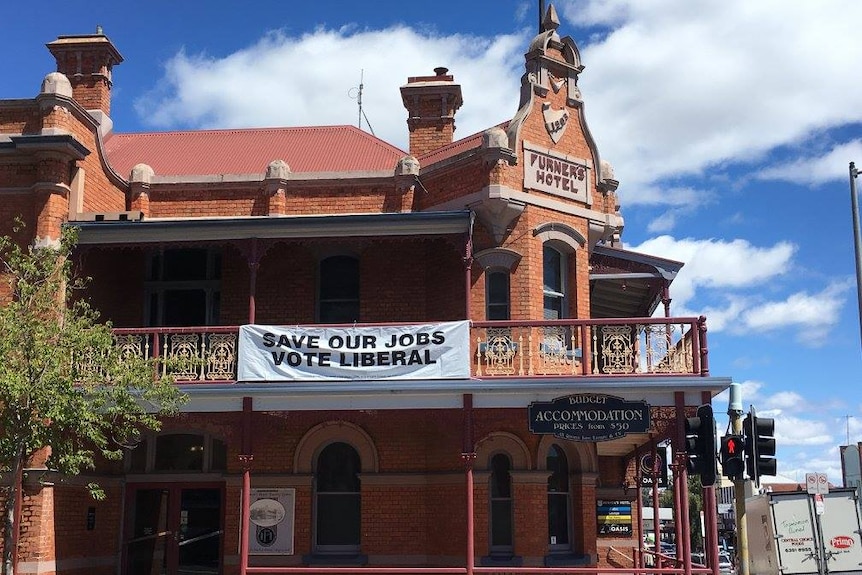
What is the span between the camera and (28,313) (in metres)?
12.7

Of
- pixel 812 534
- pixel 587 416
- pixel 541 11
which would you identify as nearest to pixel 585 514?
pixel 587 416

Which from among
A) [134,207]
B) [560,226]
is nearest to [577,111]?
[560,226]

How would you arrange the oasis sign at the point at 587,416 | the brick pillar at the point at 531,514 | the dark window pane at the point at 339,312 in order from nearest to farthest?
1. the oasis sign at the point at 587,416
2. the brick pillar at the point at 531,514
3. the dark window pane at the point at 339,312

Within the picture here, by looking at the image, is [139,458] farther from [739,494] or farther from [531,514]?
[739,494]

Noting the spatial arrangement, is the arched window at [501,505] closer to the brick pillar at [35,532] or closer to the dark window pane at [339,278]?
the dark window pane at [339,278]

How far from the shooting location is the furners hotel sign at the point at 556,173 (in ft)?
56.0

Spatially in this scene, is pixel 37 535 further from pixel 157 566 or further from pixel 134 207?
pixel 134 207

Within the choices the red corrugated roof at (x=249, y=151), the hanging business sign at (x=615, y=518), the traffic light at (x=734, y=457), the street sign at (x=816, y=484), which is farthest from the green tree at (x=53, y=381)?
the street sign at (x=816, y=484)

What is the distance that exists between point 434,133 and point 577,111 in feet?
12.2

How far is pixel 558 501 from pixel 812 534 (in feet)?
26.1

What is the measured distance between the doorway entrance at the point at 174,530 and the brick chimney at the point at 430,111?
8421 mm

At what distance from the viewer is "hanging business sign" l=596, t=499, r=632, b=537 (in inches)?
849

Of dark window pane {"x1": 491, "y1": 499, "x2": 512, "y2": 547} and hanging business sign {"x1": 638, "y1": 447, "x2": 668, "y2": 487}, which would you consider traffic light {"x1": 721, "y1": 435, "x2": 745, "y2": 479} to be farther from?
hanging business sign {"x1": 638, "y1": 447, "x2": 668, "y2": 487}

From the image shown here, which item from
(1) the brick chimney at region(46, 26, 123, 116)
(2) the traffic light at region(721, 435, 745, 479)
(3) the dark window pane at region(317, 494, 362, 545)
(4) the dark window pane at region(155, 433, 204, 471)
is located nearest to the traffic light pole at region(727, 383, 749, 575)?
(2) the traffic light at region(721, 435, 745, 479)
